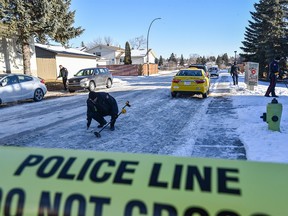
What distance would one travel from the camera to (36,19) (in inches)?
783

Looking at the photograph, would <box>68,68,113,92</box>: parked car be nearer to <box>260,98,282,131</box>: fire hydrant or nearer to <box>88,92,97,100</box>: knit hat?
<box>88,92,97,100</box>: knit hat

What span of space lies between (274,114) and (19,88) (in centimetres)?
1120

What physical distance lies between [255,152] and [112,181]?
4536mm

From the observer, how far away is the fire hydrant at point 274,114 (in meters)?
6.75

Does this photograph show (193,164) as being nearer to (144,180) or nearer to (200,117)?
(144,180)

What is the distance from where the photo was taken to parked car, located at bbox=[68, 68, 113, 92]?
19047 mm

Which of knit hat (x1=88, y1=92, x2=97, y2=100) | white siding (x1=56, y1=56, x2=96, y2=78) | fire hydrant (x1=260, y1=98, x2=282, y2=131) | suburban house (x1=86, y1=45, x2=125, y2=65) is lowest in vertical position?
fire hydrant (x1=260, y1=98, x2=282, y2=131)

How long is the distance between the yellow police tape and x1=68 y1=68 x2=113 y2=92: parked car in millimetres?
16495

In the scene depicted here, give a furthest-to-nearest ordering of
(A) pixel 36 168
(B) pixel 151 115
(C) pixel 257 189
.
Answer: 1. (B) pixel 151 115
2. (A) pixel 36 168
3. (C) pixel 257 189

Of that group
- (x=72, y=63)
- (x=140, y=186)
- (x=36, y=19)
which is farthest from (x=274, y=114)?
(x=72, y=63)

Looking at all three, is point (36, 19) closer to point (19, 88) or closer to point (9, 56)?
point (9, 56)

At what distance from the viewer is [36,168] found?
5.22ft

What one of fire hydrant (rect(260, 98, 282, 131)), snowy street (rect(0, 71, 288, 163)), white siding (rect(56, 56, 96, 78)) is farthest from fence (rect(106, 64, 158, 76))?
fire hydrant (rect(260, 98, 282, 131))

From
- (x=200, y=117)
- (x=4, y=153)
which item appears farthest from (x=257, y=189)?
(x=200, y=117)
